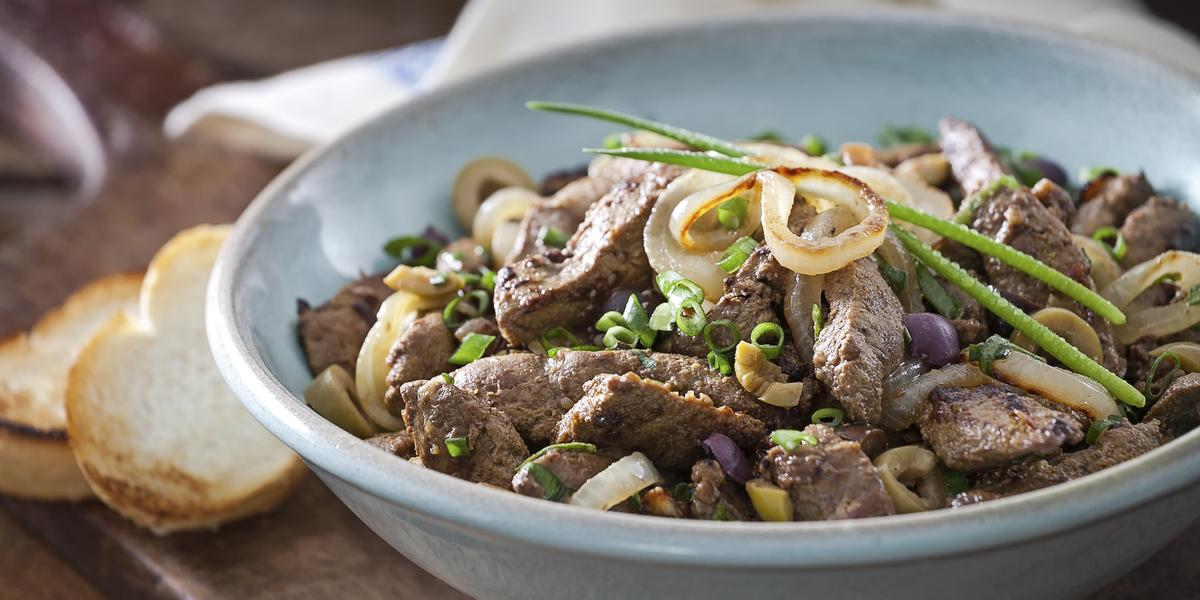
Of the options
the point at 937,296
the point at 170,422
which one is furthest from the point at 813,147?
the point at 170,422

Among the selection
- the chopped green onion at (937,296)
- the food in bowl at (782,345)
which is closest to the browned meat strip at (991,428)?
the food in bowl at (782,345)

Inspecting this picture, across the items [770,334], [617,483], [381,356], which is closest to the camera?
[617,483]

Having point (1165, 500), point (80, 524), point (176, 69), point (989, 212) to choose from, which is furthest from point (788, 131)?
point (176, 69)

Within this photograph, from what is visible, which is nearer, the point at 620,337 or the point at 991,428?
the point at 991,428

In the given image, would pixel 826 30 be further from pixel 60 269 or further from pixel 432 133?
pixel 60 269

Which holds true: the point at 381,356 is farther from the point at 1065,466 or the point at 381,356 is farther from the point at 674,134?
the point at 1065,466

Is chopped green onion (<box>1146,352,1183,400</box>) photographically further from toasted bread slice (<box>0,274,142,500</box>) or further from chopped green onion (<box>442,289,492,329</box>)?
toasted bread slice (<box>0,274,142,500</box>)

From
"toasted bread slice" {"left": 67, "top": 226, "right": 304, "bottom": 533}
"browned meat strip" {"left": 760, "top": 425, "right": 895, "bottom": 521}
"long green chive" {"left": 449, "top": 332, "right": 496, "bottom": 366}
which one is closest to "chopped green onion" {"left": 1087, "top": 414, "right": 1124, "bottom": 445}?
"browned meat strip" {"left": 760, "top": 425, "right": 895, "bottom": 521}
